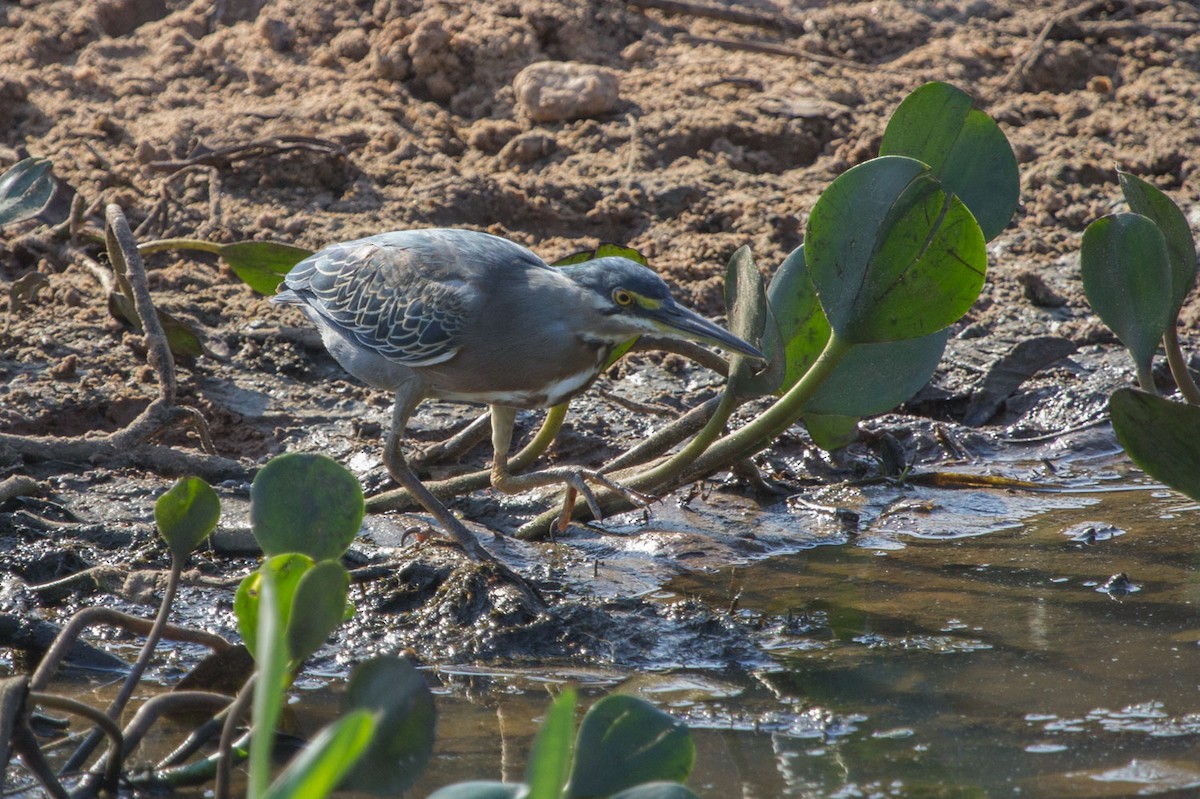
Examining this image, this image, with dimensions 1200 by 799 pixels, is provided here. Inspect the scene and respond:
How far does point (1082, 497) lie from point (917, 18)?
3.91 meters

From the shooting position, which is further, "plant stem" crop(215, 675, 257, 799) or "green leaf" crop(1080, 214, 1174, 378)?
"green leaf" crop(1080, 214, 1174, 378)

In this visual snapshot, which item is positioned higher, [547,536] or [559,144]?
[559,144]

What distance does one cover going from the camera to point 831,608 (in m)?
3.82

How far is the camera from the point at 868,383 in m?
3.91

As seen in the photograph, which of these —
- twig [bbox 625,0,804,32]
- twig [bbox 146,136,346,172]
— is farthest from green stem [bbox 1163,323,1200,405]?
twig [bbox 625,0,804,32]

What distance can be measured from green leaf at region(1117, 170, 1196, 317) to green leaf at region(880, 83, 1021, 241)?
0.33 m

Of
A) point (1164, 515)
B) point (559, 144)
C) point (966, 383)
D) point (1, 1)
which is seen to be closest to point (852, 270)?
point (1164, 515)

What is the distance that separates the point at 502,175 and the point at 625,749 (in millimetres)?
4536

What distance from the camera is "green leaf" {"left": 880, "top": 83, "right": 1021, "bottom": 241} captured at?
3791mm

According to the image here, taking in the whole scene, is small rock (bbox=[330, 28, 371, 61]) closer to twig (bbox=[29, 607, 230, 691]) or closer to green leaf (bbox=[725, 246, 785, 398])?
green leaf (bbox=[725, 246, 785, 398])

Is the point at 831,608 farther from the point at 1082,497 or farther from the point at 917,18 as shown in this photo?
the point at 917,18

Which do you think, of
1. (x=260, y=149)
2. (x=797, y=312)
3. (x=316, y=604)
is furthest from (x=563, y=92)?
(x=316, y=604)

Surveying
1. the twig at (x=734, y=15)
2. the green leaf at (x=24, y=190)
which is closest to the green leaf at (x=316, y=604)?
the green leaf at (x=24, y=190)

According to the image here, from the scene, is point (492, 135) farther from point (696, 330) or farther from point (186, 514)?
point (186, 514)
